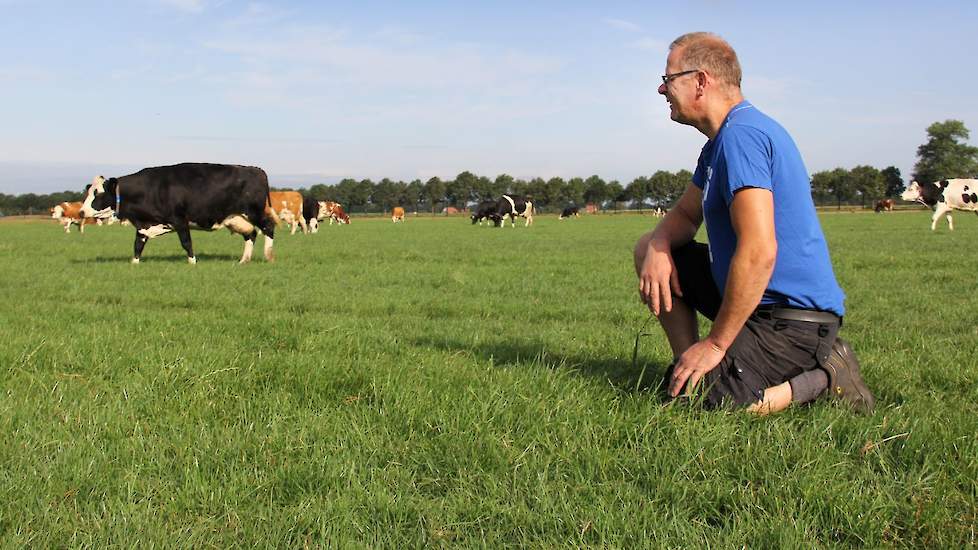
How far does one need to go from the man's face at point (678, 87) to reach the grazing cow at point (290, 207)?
3153 centimetres

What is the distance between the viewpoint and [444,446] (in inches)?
127

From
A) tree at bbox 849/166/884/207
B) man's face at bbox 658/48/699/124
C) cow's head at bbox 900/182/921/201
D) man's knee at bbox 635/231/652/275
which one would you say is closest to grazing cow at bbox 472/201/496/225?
cow's head at bbox 900/182/921/201

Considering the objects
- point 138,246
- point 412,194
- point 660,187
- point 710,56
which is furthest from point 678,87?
point 412,194

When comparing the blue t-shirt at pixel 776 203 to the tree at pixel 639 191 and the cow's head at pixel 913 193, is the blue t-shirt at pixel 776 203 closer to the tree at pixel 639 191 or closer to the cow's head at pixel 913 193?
the cow's head at pixel 913 193

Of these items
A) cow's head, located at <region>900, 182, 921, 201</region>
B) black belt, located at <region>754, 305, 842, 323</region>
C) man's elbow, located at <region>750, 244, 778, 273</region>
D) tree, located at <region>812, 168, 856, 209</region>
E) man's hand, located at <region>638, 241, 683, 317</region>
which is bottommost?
black belt, located at <region>754, 305, 842, 323</region>

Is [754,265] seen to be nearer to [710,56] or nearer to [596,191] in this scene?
[710,56]

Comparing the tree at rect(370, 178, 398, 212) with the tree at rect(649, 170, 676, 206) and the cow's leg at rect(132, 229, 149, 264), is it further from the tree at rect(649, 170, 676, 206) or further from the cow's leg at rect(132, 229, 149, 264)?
the cow's leg at rect(132, 229, 149, 264)

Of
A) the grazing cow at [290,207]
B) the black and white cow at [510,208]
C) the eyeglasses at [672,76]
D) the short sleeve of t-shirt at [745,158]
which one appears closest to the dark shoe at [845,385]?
the short sleeve of t-shirt at [745,158]

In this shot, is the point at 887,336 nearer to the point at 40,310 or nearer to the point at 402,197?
the point at 40,310

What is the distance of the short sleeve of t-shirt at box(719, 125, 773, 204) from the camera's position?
131 inches

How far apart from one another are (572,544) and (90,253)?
18563mm

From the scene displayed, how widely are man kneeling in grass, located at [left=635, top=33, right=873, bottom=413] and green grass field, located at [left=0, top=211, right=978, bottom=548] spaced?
0.17m

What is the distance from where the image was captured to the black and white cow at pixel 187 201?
49.8ft

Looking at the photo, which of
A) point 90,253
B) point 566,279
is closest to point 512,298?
point 566,279
